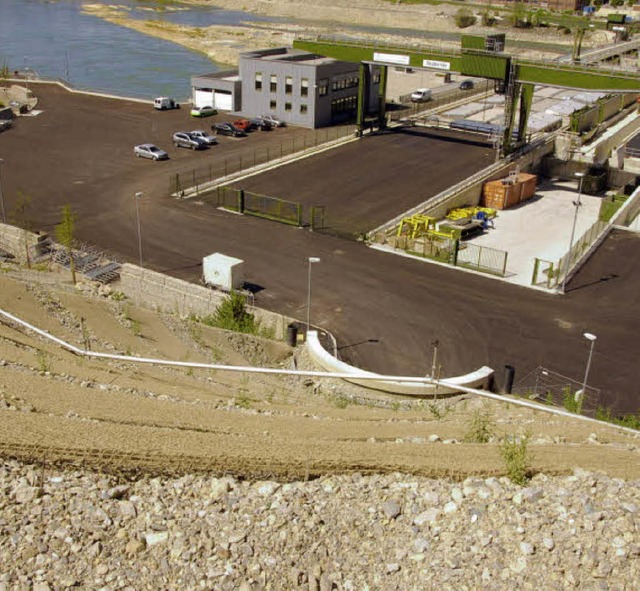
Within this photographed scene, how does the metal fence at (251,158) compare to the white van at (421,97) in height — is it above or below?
below

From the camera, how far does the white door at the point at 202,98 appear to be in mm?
Answer: 59375

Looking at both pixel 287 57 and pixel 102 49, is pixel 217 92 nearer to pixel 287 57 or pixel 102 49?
pixel 287 57

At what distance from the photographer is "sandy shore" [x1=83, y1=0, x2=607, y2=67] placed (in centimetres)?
11288

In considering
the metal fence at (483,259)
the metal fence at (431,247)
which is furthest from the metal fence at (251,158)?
the metal fence at (483,259)

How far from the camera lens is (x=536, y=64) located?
47.6 metres

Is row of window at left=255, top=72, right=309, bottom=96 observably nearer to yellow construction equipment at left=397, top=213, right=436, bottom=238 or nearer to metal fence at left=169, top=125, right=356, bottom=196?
metal fence at left=169, top=125, right=356, bottom=196

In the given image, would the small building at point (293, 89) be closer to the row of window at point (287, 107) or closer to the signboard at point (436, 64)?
the row of window at point (287, 107)

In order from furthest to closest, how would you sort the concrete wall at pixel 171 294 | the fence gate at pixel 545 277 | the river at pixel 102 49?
the river at pixel 102 49
the fence gate at pixel 545 277
the concrete wall at pixel 171 294

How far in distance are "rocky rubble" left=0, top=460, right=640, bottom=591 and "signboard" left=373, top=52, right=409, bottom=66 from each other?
4368 cm

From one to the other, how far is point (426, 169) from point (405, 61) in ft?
29.5

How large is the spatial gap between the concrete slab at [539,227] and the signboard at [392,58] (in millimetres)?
12206

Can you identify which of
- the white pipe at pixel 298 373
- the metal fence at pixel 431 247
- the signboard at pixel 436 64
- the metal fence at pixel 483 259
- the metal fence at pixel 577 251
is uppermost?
the signboard at pixel 436 64

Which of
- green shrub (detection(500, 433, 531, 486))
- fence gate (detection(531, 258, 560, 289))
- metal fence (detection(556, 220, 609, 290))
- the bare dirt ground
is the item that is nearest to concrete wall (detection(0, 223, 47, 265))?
the bare dirt ground

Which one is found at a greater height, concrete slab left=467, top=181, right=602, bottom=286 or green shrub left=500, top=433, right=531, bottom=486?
green shrub left=500, top=433, right=531, bottom=486
